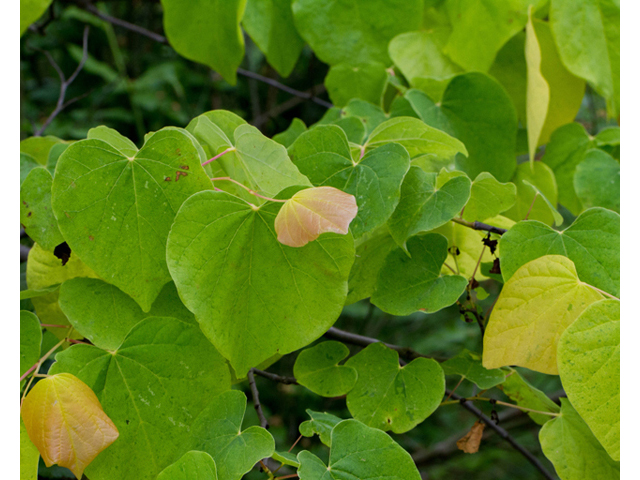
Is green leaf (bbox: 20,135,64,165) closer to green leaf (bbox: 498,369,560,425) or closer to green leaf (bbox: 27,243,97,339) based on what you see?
green leaf (bbox: 27,243,97,339)

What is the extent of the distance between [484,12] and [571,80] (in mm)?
146

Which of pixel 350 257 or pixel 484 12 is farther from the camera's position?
pixel 484 12

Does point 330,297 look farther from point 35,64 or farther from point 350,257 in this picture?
point 35,64

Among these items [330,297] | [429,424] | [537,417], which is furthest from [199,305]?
[429,424]

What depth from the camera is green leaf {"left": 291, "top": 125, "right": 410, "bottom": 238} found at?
352mm

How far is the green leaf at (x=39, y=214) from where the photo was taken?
365 mm

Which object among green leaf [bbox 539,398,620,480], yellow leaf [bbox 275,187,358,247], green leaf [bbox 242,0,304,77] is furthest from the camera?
green leaf [bbox 242,0,304,77]

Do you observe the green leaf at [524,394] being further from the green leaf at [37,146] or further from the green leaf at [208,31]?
the green leaf at [37,146]

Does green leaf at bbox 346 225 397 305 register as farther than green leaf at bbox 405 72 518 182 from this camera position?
No

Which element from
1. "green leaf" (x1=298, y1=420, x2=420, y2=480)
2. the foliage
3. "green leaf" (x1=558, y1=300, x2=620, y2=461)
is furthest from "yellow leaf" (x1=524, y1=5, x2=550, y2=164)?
"green leaf" (x1=298, y1=420, x2=420, y2=480)

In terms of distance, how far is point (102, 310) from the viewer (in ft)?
1.18

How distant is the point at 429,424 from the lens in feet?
5.90

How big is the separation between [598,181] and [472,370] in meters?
0.28

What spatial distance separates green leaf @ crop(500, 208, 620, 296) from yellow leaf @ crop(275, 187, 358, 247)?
155 mm
